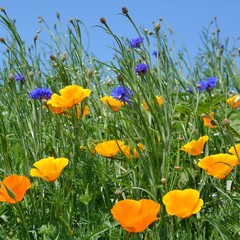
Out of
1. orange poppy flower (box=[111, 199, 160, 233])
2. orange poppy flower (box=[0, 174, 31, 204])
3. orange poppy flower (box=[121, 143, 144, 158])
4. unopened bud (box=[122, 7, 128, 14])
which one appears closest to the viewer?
orange poppy flower (box=[111, 199, 160, 233])

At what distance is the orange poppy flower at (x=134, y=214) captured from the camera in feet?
4.19

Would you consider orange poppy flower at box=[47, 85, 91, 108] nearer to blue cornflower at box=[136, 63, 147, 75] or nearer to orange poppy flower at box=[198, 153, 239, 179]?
blue cornflower at box=[136, 63, 147, 75]

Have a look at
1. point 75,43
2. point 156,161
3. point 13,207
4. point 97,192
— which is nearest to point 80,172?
point 97,192

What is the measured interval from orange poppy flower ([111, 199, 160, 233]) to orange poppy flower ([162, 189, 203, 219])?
55 mm

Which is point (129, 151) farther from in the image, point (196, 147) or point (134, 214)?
point (134, 214)

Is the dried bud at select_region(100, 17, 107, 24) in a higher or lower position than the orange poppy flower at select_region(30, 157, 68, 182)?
higher

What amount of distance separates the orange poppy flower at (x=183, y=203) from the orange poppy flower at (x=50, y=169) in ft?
1.03

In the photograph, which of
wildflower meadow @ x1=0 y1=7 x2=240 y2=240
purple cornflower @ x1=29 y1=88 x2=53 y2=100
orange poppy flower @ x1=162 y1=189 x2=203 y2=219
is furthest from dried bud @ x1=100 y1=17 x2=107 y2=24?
orange poppy flower @ x1=162 y1=189 x2=203 y2=219

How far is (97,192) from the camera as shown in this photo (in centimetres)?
182

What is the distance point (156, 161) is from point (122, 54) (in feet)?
1.08

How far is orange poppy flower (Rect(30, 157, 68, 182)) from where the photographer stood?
1.53 metres

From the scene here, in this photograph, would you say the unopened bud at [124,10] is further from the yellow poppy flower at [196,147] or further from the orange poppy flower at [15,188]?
the orange poppy flower at [15,188]

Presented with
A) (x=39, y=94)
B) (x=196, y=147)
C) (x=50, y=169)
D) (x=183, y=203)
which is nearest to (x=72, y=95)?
(x=39, y=94)

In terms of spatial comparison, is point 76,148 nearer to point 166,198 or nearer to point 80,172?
point 80,172
